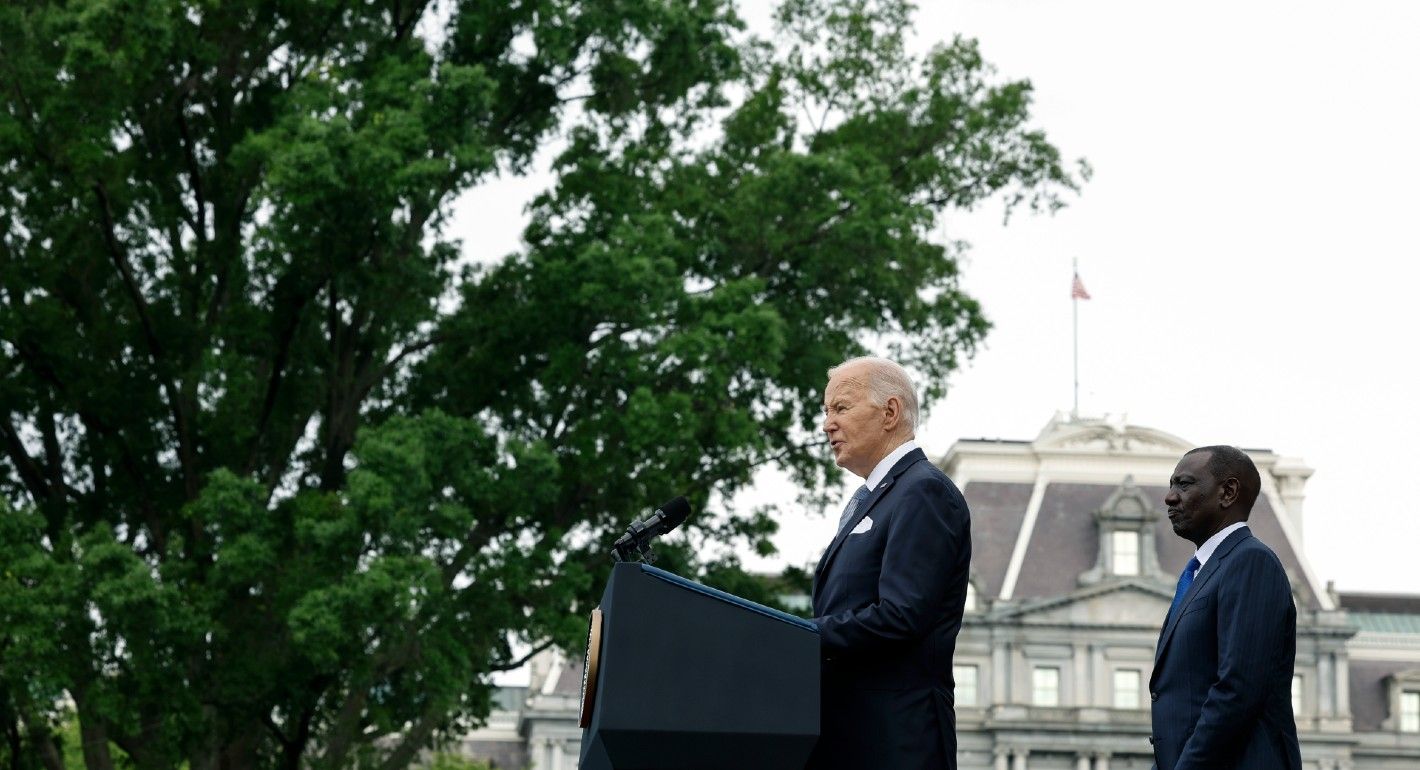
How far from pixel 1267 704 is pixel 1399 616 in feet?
210

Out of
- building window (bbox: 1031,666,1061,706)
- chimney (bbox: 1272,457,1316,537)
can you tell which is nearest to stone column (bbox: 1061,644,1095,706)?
building window (bbox: 1031,666,1061,706)

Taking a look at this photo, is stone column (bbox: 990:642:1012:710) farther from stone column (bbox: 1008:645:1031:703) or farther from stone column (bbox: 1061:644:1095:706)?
stone column (bbox: 1061:644:1095:706)

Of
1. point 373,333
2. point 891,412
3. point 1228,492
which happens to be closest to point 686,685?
point 891,412

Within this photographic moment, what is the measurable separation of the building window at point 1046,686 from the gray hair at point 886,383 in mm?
57342

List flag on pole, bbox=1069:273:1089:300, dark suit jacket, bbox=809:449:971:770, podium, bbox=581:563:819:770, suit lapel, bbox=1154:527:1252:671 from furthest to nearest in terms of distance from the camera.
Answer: flag on pole, bbox=1069:273:1089:300 → suit lapel, bbox=1154:527:1252:671 → dark suit jacket, bbox=809:449:971:770 → podium, bbox=581:563:819:770

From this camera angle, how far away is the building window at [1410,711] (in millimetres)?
Result: 62125

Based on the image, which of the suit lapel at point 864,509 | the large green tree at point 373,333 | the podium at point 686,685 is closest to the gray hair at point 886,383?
the suit lapel at point 864,509

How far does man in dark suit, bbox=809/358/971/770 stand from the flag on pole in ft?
177

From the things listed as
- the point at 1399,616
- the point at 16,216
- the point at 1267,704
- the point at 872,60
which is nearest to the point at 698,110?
the point at 872,60

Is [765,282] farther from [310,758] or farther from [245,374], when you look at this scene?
[310,758]

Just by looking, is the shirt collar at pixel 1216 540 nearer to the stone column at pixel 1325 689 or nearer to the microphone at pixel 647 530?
the microphone at pixel 647 530

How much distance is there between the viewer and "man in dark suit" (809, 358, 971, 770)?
526 cm

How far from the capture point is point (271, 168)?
18.5 m

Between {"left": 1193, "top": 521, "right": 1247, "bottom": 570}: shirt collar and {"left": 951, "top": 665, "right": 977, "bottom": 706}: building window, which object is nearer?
{"left": 1193, "top": 521, "right": 1247, "bottom": 570}: shirt collar
